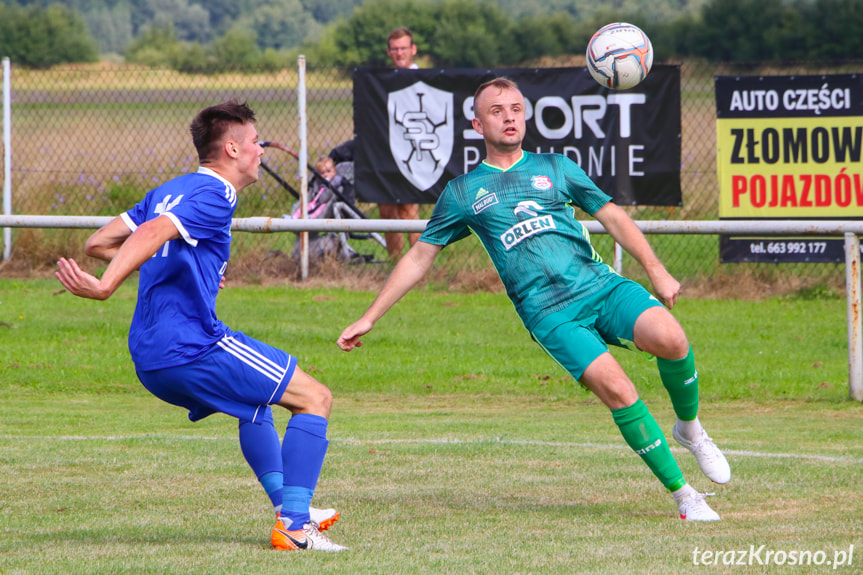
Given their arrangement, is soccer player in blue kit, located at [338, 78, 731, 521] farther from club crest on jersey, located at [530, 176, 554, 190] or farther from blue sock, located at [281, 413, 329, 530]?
blue sock, located at [281, 413, 329, 530]

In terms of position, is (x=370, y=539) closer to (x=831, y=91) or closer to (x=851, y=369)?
(x=851, y=369)

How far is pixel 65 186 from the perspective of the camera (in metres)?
16.9

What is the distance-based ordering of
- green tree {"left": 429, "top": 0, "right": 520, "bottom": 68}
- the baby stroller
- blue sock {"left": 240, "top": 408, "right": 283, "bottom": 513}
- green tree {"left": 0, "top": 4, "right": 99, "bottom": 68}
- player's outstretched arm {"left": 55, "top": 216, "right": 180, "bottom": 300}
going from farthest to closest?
green tree {"left": 0, "top": 4, "right": 99, "bottom": 68}
green tree {"left": 429, "top": 0, "right": 520, "bottom": 68}
the baby stroller
blue sock {"left": 240, "top": 408, "right": 283, "bottom": 513}
player's outstretched arm {"left": 55, "top": 216, "right": 180, "bottom": 300}

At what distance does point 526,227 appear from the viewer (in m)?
6.07

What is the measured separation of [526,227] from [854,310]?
4.13m

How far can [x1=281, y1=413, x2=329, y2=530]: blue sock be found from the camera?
5.36 m

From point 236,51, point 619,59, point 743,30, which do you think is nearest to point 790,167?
point 619,59

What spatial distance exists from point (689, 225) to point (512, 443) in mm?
2583

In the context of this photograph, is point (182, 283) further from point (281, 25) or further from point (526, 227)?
point (281, 25)

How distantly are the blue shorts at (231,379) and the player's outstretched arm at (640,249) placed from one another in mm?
1766

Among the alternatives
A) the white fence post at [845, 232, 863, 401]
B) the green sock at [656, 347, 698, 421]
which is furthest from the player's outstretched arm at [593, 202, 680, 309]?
the white fence post at [845, 232, 863, 401]

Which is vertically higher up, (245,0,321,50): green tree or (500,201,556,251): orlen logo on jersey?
(245,0,321,50): green tree

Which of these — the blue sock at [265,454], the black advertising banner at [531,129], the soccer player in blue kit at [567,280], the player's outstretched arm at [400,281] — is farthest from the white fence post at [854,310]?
the blue sock at [265,454]

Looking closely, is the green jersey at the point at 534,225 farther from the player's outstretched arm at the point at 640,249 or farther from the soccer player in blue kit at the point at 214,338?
the soccer player in blue kit at the point at 214,338
